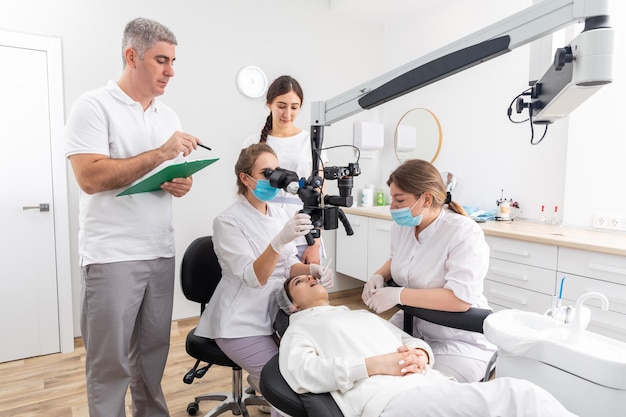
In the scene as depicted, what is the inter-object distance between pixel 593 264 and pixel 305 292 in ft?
4.61

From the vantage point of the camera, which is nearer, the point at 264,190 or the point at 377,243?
the point at 264,190

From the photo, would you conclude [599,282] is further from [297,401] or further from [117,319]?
[117,319]

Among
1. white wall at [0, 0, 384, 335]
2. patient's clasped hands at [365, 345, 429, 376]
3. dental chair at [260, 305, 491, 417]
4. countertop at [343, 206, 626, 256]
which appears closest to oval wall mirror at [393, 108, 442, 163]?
white wall at [0, 0, 384, 335]

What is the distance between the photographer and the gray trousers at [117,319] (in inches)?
55.3

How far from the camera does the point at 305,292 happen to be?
1.45m

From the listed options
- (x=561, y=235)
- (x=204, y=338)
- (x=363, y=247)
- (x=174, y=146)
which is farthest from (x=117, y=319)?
(x=363, y=247)

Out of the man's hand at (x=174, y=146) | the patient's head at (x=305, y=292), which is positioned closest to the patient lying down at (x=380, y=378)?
the patient's head at (x=305, y=292)

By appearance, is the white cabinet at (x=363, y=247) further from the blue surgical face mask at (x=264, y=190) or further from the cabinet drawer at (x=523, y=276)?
the blue surgical face mask at (x=264, y=190)

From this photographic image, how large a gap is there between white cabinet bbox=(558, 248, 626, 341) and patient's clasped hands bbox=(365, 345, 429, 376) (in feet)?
4.22

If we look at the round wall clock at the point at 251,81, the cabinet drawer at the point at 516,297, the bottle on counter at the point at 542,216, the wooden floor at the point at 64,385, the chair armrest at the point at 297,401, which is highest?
the round wall clock at the point at 251,81

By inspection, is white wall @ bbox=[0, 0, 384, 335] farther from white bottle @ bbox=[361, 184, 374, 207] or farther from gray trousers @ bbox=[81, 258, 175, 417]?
gray trousers @ bbox=[81, 258, 175, 417]

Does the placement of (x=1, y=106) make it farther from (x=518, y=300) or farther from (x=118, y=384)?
(x=518, y=300)

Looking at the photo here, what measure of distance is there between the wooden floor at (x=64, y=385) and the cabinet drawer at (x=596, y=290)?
1.61 m

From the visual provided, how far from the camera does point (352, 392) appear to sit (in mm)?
1038
